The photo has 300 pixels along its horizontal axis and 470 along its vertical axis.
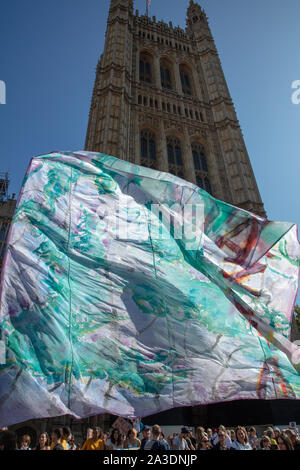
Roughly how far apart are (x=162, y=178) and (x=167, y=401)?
17.0ft

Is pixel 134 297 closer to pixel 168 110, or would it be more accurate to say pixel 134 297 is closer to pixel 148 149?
pixel 148 149

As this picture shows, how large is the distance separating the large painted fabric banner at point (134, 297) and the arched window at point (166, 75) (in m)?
26.2

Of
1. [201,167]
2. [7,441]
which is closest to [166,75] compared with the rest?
[201,167]

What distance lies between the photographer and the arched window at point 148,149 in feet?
70.4

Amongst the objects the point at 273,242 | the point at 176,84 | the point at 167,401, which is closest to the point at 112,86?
the point at 176,84

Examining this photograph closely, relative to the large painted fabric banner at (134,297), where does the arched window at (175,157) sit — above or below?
above

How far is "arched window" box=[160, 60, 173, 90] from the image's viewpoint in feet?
97.2

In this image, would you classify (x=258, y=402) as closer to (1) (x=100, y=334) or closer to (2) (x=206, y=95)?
(1) (x=100, y=334)

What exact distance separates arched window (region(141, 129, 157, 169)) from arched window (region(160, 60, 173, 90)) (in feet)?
29.8

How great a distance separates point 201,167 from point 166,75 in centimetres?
1440

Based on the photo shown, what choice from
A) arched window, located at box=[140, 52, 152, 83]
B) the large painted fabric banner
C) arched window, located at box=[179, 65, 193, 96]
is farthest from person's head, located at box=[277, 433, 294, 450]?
arched window, located at box=[179, 65, 193, 96]

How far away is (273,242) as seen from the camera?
7.08 metres

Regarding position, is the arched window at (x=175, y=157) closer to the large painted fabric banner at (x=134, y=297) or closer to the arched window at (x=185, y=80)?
the arched window at (x=185, y=80)

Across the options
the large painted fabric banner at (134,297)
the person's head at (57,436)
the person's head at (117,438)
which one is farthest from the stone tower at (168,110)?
the person's head at (117,438)
